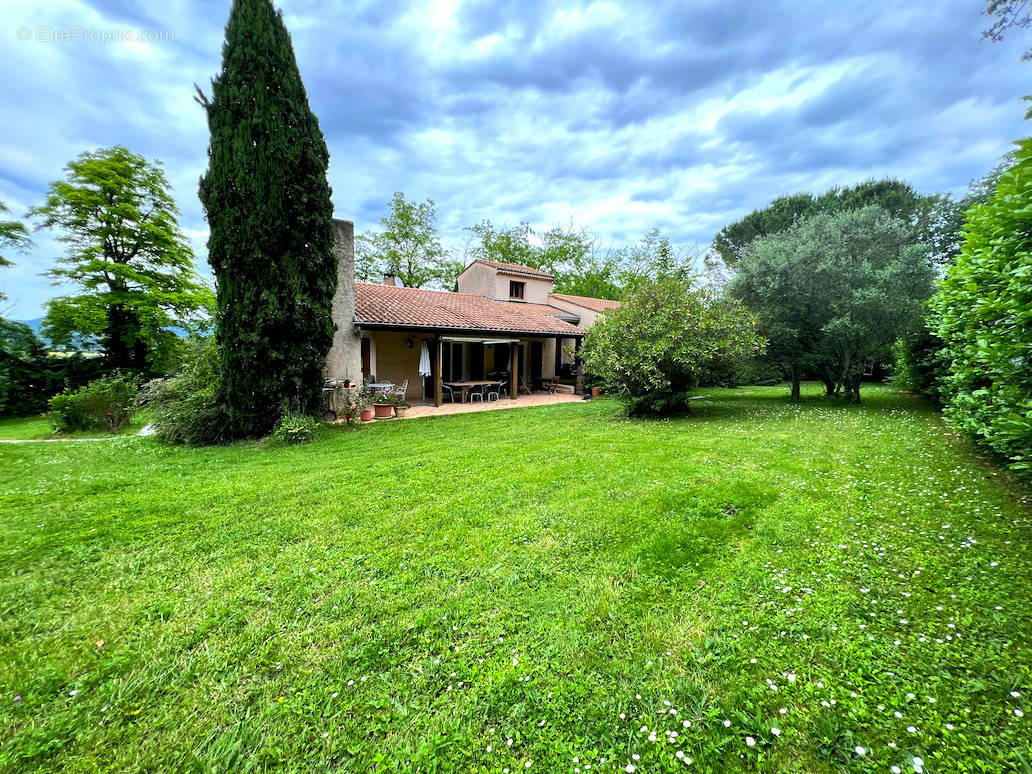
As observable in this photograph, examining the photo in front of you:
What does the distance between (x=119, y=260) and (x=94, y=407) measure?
32.3ft

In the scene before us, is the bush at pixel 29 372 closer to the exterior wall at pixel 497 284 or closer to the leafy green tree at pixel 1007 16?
the exterior wall at pixel 497 284

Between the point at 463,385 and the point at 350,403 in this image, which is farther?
the point at 463,385

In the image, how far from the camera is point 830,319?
10680mm

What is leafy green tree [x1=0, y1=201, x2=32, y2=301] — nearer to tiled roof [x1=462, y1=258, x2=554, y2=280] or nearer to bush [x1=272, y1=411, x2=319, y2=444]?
bush [x1=272, y1=411, x2=319, y2=444]

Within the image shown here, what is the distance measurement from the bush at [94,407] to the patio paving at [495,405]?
328 inches

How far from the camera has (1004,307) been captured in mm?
3375

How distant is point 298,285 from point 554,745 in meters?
9.48

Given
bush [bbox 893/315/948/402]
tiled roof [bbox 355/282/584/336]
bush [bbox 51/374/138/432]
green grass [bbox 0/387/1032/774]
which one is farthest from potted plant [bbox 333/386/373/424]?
bush [bbox 893/315/948/402]

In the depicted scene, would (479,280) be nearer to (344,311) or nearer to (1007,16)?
(344,311)

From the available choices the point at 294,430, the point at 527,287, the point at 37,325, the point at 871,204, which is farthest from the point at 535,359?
the point at 37,325

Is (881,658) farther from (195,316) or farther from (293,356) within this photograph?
(195,316)

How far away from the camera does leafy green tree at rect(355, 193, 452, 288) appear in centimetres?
2906

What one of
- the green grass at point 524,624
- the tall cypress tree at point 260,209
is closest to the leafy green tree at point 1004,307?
the green grass at point 524,624

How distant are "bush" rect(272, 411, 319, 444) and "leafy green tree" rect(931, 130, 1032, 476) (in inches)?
400
